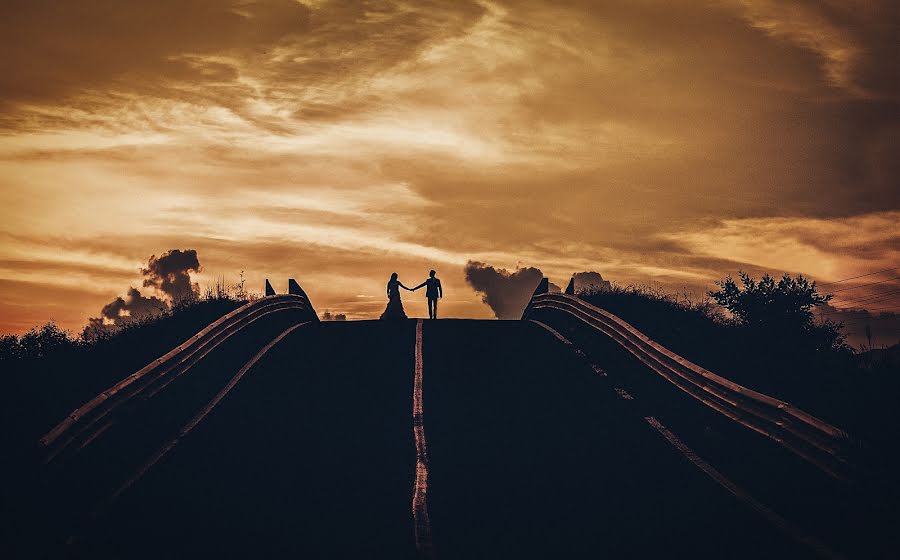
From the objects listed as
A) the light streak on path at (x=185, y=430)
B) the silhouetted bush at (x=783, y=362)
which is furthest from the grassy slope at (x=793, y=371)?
the light streak on path at (x=185, y=430)

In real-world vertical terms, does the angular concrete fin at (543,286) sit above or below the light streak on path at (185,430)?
above

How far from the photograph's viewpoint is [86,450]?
14.8 metres

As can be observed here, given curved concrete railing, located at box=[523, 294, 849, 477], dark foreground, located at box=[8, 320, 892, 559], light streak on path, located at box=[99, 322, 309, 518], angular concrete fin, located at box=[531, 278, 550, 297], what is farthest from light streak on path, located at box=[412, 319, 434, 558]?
angular concrete fin, located at box=[531, 278, 550, 297]

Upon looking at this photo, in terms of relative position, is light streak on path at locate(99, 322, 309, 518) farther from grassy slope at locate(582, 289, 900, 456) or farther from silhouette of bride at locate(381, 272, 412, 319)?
silhouette of bride at locate(381, 272, 412, 319)

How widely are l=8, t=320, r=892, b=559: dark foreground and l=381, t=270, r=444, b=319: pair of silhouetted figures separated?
1746cm

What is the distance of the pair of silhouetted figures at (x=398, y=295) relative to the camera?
39.3 metres

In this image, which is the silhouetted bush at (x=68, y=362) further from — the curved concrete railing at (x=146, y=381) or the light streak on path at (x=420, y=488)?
the light streak on path at (x=420, y=488)

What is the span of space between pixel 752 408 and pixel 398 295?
2786cm

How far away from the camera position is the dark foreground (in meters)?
9.88

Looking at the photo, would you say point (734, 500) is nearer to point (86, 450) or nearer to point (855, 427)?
point (855, 427)

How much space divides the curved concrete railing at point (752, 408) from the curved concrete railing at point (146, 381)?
8.64 m

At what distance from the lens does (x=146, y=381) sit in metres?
16.2

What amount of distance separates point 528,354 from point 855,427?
10.8 metres

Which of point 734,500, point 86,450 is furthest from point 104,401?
point 734,500
